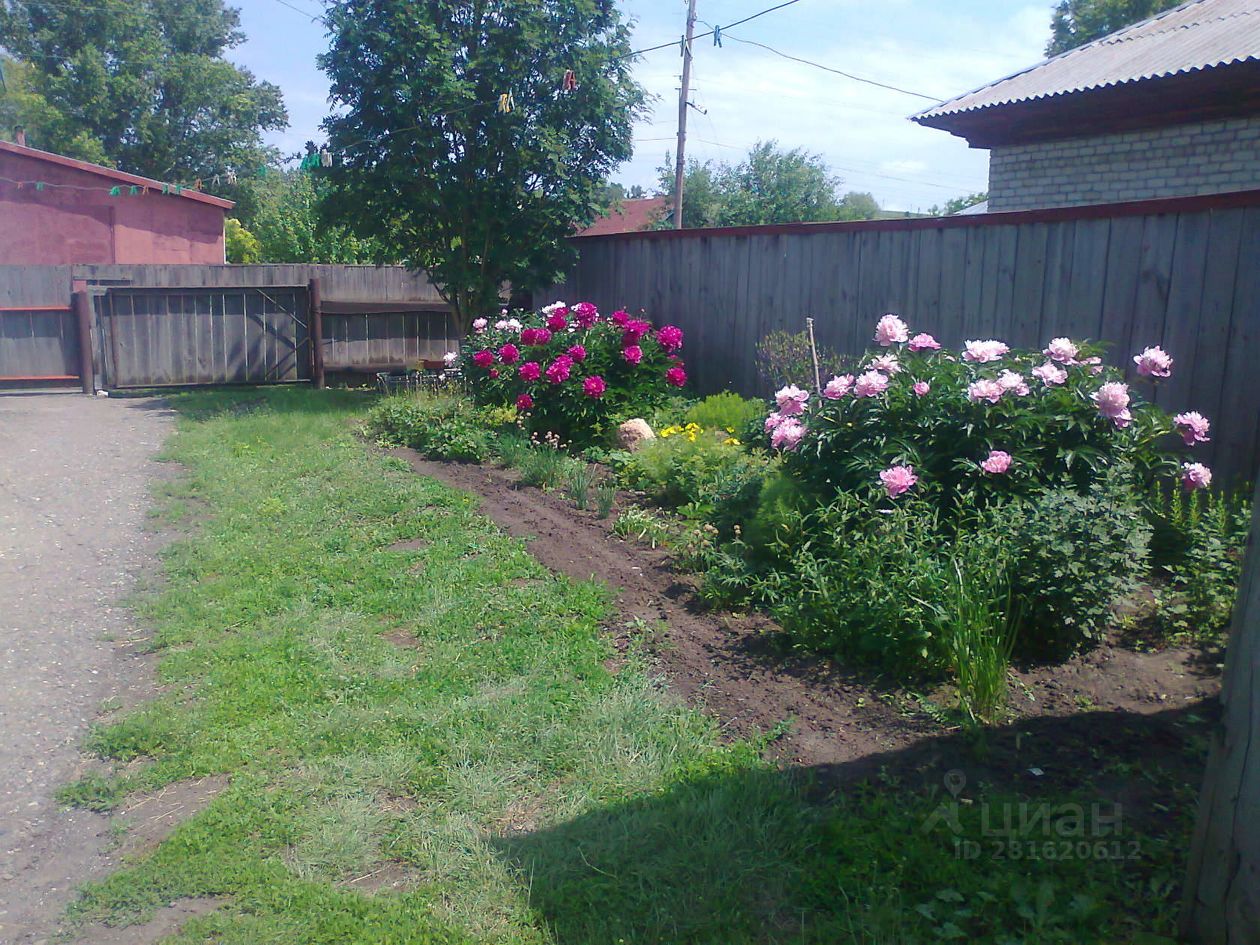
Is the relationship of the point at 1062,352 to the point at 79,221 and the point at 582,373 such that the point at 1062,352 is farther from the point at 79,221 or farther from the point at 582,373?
the point at 79,221

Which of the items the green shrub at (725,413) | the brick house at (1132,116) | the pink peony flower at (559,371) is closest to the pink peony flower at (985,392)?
the green shrub at (725,413)

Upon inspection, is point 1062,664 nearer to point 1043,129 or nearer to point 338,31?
point 1043,129

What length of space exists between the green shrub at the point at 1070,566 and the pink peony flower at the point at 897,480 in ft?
1.53

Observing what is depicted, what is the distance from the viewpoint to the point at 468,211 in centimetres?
1307

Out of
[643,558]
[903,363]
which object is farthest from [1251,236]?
[643,558]

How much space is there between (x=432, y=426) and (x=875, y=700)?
670cm

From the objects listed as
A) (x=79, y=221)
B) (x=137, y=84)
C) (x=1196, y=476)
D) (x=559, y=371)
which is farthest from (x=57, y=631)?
(x=137, y=84)

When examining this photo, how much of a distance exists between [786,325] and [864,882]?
271 inches

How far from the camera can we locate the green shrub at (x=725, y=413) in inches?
348

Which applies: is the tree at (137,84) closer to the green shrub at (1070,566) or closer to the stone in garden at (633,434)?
the stone in garden at (633,434)

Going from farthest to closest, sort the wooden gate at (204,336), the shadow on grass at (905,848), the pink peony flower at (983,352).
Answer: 1. the wooden gate at (204,336)
2. the pink peony flower at (983,352)
3. the shadow on grass at (905,848)

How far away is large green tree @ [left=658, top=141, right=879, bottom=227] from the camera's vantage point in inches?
1091

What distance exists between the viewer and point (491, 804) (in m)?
3.89

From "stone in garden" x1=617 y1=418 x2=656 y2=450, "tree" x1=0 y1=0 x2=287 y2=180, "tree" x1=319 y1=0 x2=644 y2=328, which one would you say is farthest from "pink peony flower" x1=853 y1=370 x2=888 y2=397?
"tree" x1=0 y1=0 x2=287 y2=180
